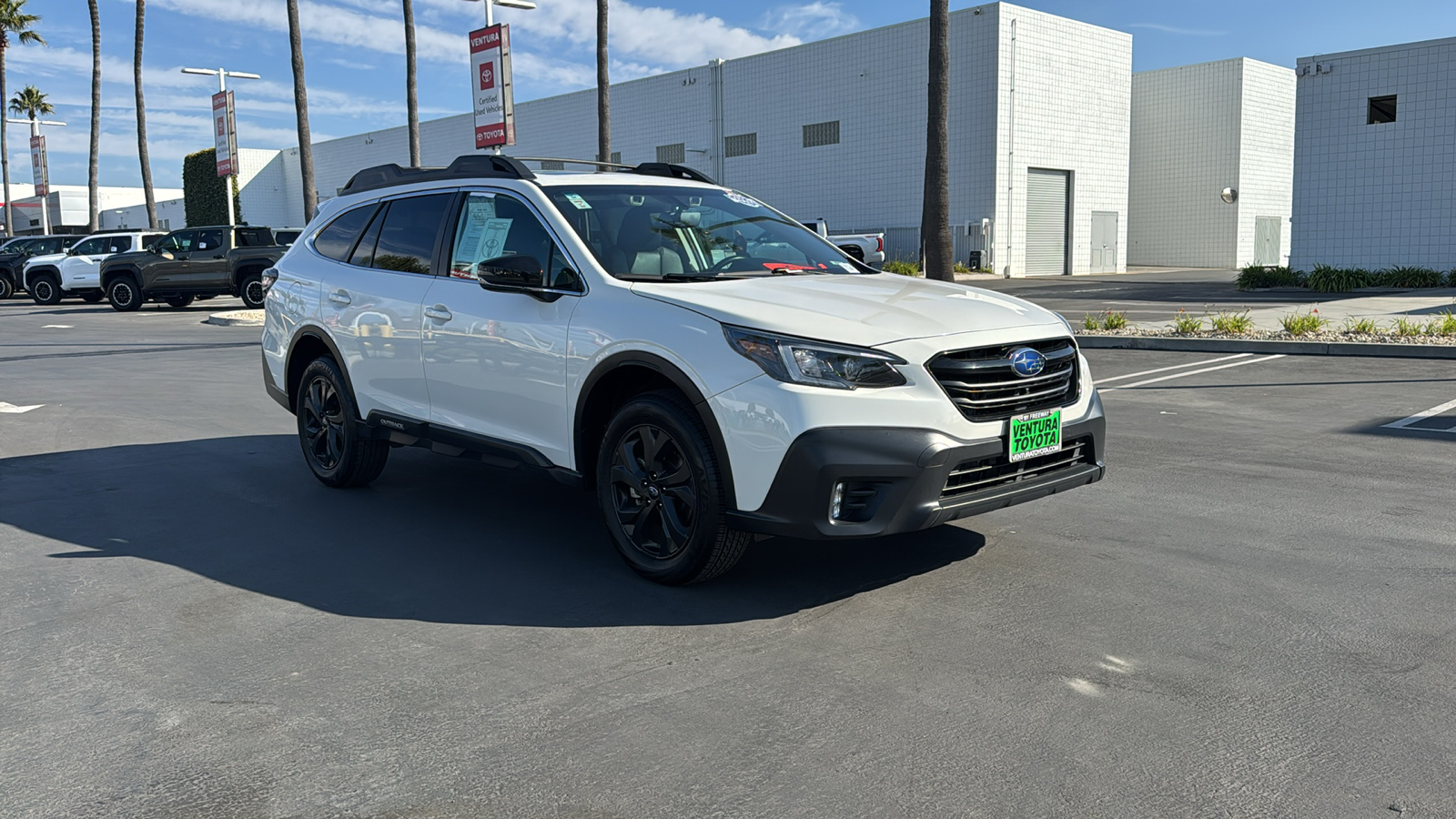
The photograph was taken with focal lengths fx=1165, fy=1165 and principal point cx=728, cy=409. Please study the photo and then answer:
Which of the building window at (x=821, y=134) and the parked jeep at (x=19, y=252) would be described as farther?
the building window at (x=821, y=134)

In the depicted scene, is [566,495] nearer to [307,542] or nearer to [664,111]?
[307,542]

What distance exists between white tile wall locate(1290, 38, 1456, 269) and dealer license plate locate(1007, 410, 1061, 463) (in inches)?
1031

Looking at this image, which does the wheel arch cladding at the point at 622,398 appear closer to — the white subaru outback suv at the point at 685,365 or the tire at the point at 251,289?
the white subaru outback suv at the point at 685,365

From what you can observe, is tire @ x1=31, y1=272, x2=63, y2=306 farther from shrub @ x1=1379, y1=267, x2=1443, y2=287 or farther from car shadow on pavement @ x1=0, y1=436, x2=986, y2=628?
shrub @ x1=1379, y1=267, x2=1443, y2=287

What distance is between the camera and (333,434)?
7184 millimetres

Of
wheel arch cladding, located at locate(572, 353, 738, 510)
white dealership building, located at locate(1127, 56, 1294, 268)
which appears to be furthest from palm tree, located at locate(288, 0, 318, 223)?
white dealership building, located at locate(1127, 56, 1294, 268)

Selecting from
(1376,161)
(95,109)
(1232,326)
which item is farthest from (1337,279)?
(95,109)

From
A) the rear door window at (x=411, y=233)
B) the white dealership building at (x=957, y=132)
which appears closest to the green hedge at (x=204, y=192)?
the white dealership building at (x=957, y=132)

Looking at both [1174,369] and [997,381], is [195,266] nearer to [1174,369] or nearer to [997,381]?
[1174,369]

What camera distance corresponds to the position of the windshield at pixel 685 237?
17.7 ft

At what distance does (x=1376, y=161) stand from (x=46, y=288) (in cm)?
3392

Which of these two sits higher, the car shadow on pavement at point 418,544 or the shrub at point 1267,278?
the shrub at point 1267,278

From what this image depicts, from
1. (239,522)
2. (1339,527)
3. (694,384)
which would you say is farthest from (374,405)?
(1339,527)

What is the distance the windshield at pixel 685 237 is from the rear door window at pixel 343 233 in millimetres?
1870
